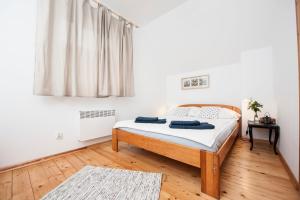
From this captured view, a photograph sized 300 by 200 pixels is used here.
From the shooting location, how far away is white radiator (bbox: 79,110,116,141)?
237cm

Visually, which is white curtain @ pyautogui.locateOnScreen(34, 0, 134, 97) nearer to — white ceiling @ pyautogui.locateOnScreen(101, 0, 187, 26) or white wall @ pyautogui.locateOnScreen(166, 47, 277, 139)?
white ceiling @ pyautogui.locateOnScreen(101, 0, 187, 26)

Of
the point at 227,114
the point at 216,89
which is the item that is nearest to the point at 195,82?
the point at 216,89

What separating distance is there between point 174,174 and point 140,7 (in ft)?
11.1

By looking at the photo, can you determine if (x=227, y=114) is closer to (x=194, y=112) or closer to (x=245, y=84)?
(x=194, y=112)

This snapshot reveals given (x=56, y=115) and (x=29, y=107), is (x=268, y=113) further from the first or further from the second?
(x=29, y=107)

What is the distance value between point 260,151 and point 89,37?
3.62m

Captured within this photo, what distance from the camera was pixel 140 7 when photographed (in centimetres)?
297

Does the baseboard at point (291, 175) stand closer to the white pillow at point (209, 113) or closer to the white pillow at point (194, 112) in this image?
the white pillow at point (209, 113)

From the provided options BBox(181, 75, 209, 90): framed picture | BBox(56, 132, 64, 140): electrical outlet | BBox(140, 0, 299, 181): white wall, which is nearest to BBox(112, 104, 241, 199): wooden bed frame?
BBox(140, 0, 299, 181): white wall

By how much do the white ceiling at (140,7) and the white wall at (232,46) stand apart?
0.25 m

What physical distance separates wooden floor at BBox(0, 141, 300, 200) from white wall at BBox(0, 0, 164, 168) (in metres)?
0.24

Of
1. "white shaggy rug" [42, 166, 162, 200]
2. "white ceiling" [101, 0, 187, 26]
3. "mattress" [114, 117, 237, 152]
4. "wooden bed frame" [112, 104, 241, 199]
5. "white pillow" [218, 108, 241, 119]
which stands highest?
"white ceiling" [101, 0, 187, 26]

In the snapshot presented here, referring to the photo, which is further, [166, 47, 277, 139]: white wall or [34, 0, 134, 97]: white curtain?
[166, 47, 277, 139]: white wall

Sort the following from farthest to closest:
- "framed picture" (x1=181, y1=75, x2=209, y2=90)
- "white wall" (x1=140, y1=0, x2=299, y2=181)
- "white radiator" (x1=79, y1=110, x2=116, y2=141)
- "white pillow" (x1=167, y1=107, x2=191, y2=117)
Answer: "framed picture" (x1=181, y1=75, x2=209, y2=90), "white pillow" (x1=167, y1=107, x2=191, y2=117), "white radiator" (x1=79, y1=110, x2=116, y2=141), "white wall" (x1=140, y1=0, x2=299, y2=181)
